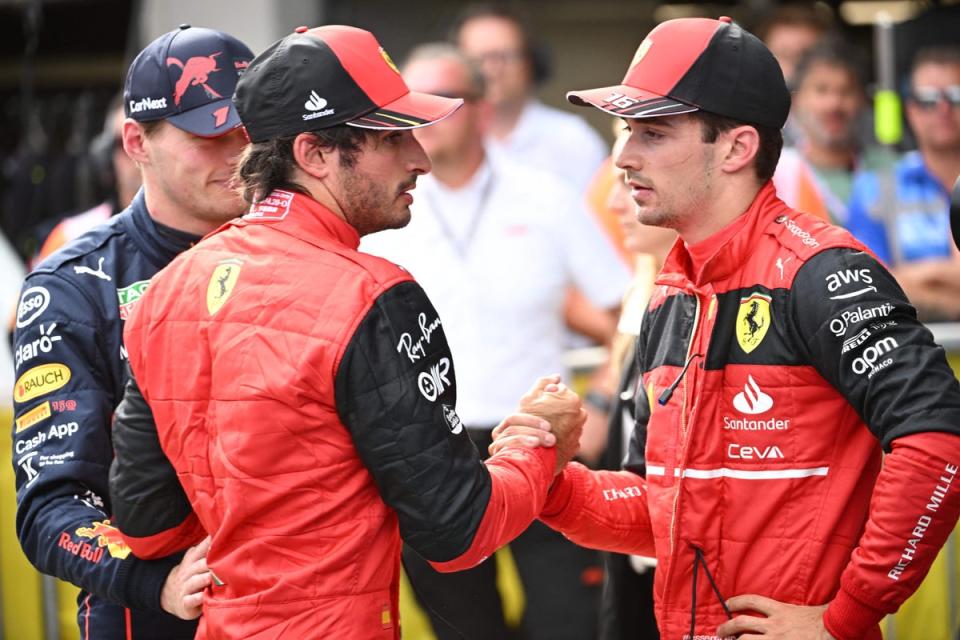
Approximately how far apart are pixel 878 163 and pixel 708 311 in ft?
13.2

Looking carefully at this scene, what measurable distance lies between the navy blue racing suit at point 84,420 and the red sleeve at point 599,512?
88 cm

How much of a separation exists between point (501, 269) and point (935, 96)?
2.41 metres

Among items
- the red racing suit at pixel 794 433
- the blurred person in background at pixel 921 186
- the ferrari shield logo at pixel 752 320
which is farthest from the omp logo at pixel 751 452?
the blurred person in background at pixel 921 186

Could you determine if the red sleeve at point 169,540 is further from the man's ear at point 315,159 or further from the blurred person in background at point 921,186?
the blurred person in background at point 921,186

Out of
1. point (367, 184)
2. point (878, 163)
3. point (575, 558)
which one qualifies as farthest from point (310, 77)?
point (878, 163)

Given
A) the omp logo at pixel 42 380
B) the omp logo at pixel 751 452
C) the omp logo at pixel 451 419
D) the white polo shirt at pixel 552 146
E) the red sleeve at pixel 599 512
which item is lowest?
the white polo shirt at pixel 552 146

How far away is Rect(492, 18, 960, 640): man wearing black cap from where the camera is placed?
264 centimetres

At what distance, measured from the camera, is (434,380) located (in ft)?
8.70

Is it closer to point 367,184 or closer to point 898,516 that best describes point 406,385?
point 367,184

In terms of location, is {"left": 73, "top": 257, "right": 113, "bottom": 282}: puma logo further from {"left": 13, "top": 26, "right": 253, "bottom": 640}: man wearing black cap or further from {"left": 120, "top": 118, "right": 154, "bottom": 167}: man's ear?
{"left": 120, "top": 118, "right": 154, "bottom": 167}: man's ear

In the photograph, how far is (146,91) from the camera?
10.8ft

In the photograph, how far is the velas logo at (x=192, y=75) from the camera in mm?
3271

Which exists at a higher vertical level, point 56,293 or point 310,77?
point 310,77

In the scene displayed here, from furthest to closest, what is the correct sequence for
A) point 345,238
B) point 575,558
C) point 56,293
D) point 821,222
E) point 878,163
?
point 878,163 → point 575,558 → point 56,293 → point 821,222 → point 345,238
